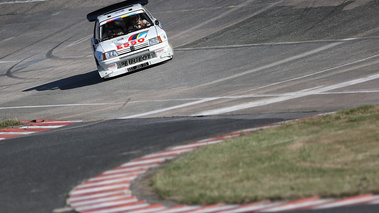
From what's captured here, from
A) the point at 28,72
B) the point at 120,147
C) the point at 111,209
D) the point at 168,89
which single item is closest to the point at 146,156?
the point at 120,147

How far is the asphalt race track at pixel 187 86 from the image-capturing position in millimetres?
9773

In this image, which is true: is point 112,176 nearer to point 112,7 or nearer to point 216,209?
point 216,209

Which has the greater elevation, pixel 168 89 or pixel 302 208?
pixel 302 208

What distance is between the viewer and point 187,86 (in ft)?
50.3

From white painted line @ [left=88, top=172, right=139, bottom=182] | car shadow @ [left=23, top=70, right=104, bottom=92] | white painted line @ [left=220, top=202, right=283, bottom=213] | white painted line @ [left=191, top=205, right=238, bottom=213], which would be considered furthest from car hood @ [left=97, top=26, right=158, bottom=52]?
white painted line @ [left=220, top=202, right=283, bottom=213]

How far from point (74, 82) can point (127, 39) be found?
2.72 metres

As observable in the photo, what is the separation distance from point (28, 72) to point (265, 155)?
16.6 meters

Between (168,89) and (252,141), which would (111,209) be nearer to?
(252,141)

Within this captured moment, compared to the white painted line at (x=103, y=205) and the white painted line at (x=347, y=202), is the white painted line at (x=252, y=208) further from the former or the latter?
the white painted line at (x=103, y=205)

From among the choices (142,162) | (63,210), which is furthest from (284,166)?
(63,210)

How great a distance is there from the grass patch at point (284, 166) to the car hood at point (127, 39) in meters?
8.62

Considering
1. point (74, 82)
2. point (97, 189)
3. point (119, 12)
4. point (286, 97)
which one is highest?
point (119, 12)

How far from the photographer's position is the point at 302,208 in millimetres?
5988

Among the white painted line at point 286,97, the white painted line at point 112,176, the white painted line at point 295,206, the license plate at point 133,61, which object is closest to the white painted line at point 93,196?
the white painted line at point 112,176
